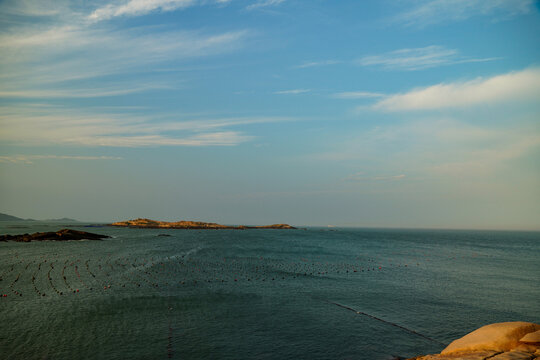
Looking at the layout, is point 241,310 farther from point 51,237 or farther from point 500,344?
point 51,237

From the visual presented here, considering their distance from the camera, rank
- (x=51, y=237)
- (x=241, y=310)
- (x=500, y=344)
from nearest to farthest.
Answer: (x=500, y=344) → (x=241, y=310) → (x=51, y=237)

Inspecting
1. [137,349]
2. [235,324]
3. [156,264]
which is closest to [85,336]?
[137,349]

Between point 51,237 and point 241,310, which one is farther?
point 51,237

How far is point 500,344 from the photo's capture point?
1625cm

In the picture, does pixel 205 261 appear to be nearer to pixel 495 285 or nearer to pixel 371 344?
pixel 371 344

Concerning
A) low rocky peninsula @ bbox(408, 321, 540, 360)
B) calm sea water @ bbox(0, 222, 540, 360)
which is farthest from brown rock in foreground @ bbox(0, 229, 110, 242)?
low rocky peninsula @ bbox(408, 321, 540, 360)

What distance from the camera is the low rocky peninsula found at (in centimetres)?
1481

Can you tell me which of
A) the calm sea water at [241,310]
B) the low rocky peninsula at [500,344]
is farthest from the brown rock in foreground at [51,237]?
the low rocky peninsula at [500,344]

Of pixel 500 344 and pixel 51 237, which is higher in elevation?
pixel 500 344

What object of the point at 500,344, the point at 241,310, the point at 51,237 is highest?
the point at 500,344

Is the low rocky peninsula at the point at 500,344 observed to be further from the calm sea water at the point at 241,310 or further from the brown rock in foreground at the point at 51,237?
the brown rock in foreground at the point at 51,237

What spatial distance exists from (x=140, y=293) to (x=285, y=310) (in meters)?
19.1

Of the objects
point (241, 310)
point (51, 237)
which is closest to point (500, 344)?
point (241, 310)

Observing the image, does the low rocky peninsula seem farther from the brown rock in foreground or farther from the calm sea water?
the brown rock in foreground
